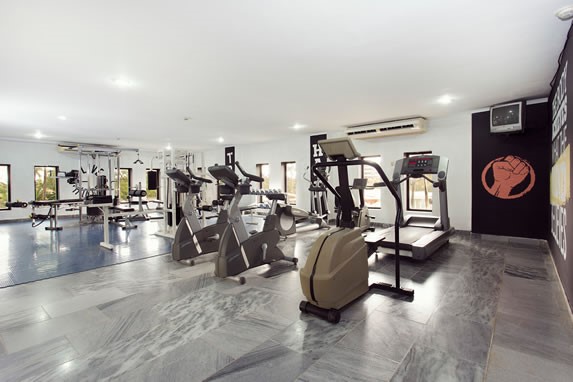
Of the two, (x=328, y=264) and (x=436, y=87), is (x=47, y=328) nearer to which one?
(x=328, y=264)

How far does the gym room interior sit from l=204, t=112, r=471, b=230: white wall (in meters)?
0.05

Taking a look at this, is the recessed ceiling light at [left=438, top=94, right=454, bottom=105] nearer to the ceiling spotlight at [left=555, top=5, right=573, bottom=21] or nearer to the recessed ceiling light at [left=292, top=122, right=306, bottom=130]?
the ceiling spotlight at [left=555, top=5, right=573, bottom=21]

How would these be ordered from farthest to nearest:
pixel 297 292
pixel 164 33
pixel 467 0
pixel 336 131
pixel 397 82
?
pixel 336 131 → pixel 397 82 → pixel 297 292 → pixel 164 33 → pixel 467 0

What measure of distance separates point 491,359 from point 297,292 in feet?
5.58

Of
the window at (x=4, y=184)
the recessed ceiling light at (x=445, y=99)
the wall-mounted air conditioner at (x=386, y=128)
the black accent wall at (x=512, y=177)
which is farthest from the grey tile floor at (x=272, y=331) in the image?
the window at (x=4, y=184)

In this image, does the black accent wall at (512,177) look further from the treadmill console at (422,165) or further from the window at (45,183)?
the window at (45,183)

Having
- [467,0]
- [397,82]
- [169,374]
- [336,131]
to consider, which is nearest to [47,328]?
[169,374]

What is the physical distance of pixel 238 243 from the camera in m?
3.57

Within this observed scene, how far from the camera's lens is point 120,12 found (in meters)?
2.47

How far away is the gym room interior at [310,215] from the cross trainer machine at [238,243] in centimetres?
3

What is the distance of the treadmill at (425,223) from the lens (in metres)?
4.38

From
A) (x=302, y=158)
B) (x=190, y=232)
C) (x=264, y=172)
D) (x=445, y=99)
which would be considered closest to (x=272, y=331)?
(x=190, y=232)

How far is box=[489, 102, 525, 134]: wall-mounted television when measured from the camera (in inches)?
202

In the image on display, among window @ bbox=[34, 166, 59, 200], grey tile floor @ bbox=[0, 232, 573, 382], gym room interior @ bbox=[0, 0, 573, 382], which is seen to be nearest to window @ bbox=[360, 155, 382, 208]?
gym room interior @ bbox=[0, 0, 573, 382]
